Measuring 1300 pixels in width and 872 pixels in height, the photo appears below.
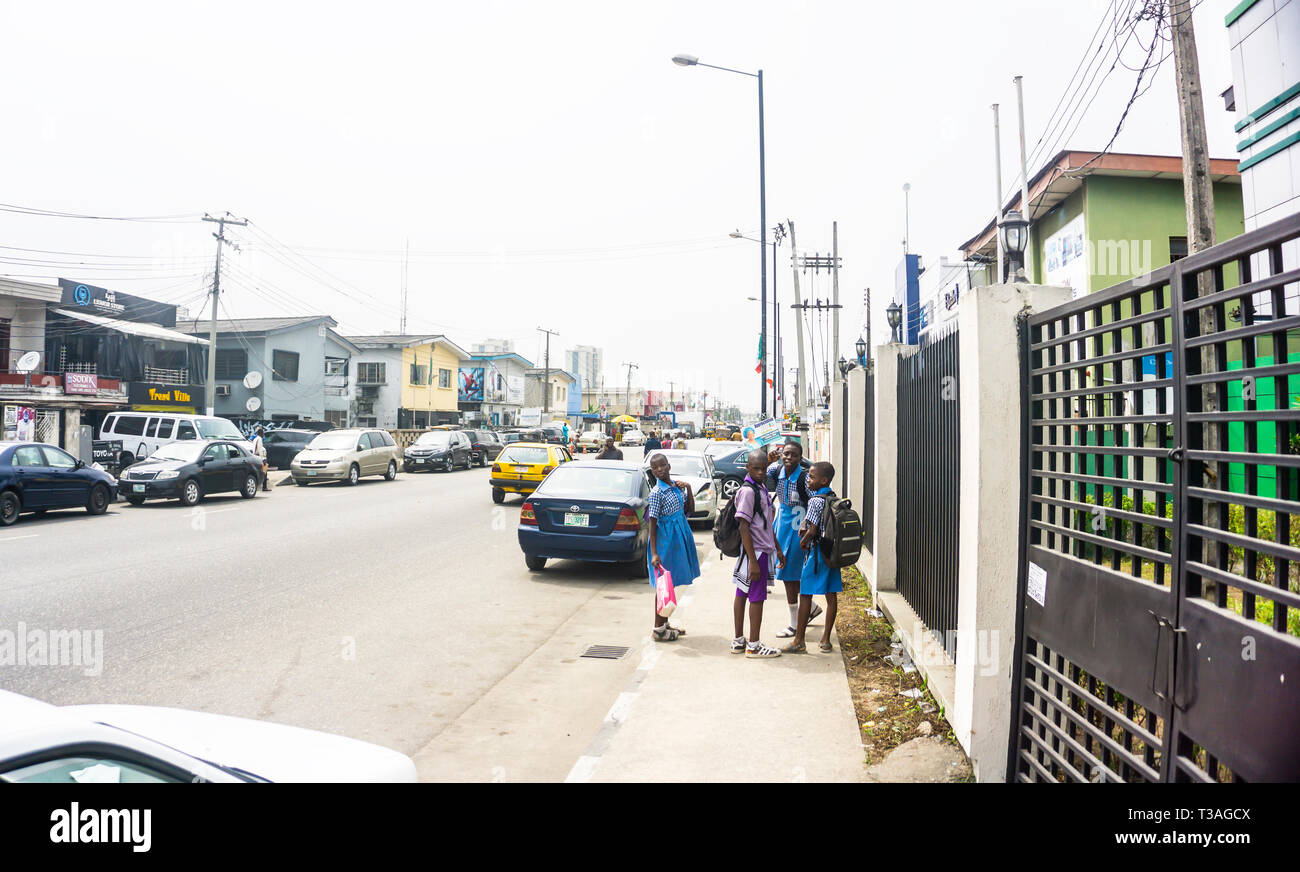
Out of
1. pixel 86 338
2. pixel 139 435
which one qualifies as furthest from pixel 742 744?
pixel 86 338

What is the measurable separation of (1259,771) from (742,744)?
10.3 ft

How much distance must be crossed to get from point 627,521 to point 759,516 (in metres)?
3.75

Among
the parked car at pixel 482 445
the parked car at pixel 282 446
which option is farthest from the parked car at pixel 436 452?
the parked car at pixel 282 446

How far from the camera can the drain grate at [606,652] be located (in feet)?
23.7

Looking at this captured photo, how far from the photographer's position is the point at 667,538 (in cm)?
761

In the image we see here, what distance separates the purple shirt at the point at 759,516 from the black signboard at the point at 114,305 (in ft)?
119

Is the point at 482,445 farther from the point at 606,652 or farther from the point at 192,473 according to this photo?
the point at 606,652

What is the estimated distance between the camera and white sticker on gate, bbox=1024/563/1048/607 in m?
3.66

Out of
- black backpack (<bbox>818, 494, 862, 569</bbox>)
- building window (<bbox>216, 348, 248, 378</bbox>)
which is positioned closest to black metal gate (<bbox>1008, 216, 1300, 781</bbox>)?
black backpack (<bbox>818, 494, 862, 569</bbox>)

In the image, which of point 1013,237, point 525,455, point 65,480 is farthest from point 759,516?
point 65,480

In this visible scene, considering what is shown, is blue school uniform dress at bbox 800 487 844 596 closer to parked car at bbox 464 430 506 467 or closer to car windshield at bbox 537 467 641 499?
car windshield at bbox 537 467 641 499

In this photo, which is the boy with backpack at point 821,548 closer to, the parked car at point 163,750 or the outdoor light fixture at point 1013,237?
the outdoor light fixture at point 1013,237
